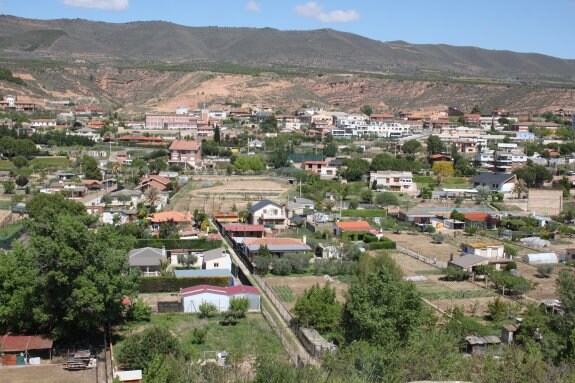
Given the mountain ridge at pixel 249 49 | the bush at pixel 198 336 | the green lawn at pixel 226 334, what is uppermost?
the mountain ridge at pixel 249 49

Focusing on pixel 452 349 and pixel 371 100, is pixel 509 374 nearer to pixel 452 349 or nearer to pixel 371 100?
pixel 452 349

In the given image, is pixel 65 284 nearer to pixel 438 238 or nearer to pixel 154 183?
pixel 438 238

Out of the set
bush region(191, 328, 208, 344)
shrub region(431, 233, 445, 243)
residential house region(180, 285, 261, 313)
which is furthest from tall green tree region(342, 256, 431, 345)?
shrub region(431, 233, 445, 243)

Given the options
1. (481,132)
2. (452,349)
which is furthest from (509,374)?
(481,132)

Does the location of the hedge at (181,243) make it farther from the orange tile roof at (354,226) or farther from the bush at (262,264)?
the orange tile roof at (354,226)

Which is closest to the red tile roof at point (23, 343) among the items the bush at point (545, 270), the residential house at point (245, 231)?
the residential house at point (245, 231)

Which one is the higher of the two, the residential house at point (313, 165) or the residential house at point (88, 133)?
the residential house at point (88, 133)

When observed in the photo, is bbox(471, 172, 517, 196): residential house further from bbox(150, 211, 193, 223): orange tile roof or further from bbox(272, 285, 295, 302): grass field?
bbox(272, 285, 295, 302): grass field
